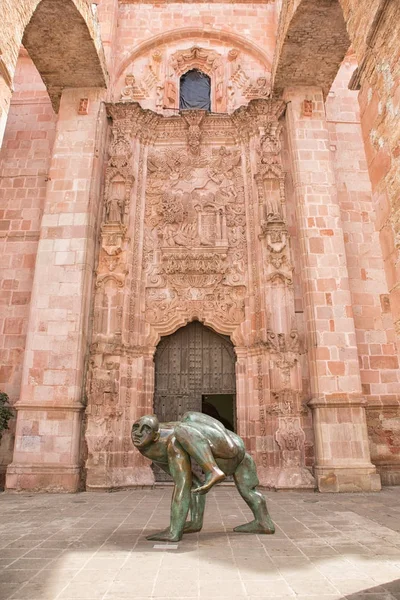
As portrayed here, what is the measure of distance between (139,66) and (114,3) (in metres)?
1.80

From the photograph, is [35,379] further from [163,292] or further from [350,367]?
[350,367]

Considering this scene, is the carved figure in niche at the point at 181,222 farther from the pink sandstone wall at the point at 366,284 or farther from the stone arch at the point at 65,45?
the pink sandstone wall at the point at 366,284

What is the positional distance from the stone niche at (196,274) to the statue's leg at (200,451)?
4538 millimetres

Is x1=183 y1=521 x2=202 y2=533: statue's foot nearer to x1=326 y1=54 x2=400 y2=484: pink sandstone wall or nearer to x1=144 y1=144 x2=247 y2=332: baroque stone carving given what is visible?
x1=144 y1=144 x2=247 y2=332: baroque stone carving

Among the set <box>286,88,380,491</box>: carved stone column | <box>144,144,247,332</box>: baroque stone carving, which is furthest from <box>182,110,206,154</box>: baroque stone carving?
<box>286,88,380,491</box>: carved stone column

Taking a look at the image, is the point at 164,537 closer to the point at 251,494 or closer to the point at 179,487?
the point at 179,487

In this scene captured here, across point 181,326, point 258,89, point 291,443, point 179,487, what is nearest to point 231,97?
point 258,89

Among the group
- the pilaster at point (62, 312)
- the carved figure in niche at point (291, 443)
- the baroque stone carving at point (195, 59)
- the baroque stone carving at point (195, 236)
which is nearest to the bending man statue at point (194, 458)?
the carved figure in niche at point (291, 443)

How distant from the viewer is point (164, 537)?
414 centimetres

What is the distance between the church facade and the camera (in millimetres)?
8352

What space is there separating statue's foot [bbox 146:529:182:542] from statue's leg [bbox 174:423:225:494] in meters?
0.58

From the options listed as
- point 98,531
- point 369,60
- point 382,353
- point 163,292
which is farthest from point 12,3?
point 382,353

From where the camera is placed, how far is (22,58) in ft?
39.3

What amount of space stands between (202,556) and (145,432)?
1216 mm
